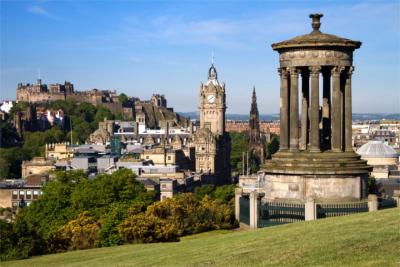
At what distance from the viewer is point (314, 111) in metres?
33.4

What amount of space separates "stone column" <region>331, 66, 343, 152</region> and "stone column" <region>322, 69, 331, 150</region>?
953 mm

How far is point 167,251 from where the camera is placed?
2991cm

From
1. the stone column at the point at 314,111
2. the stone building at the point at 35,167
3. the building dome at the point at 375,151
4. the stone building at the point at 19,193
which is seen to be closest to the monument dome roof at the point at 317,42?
the stone column at the point at 314,111

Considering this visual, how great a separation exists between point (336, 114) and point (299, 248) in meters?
10.7

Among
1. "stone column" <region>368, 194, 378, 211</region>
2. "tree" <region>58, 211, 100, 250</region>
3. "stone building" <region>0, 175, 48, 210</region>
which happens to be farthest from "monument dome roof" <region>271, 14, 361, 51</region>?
"stone building" <region>0, 175, 48, 210</region>

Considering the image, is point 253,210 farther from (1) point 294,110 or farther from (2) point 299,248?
(2) point 299,248

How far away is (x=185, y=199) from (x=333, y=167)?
3502cm

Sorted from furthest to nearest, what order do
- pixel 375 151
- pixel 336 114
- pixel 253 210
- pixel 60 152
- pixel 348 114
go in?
pixel 60 152, pixel 375 151, pixel 348 114, pixel 336 114, pixel 253 210

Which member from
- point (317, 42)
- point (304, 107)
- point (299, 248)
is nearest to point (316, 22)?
point (317, 42)

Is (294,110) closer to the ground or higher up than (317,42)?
closer to the ground

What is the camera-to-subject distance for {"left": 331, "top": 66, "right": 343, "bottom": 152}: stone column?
3334 cm

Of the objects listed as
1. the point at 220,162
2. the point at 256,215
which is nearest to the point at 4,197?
the point at 220,162

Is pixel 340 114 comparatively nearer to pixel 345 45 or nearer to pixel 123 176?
pixel 345 45

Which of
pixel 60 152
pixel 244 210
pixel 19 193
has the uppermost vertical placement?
pixel 244 210
